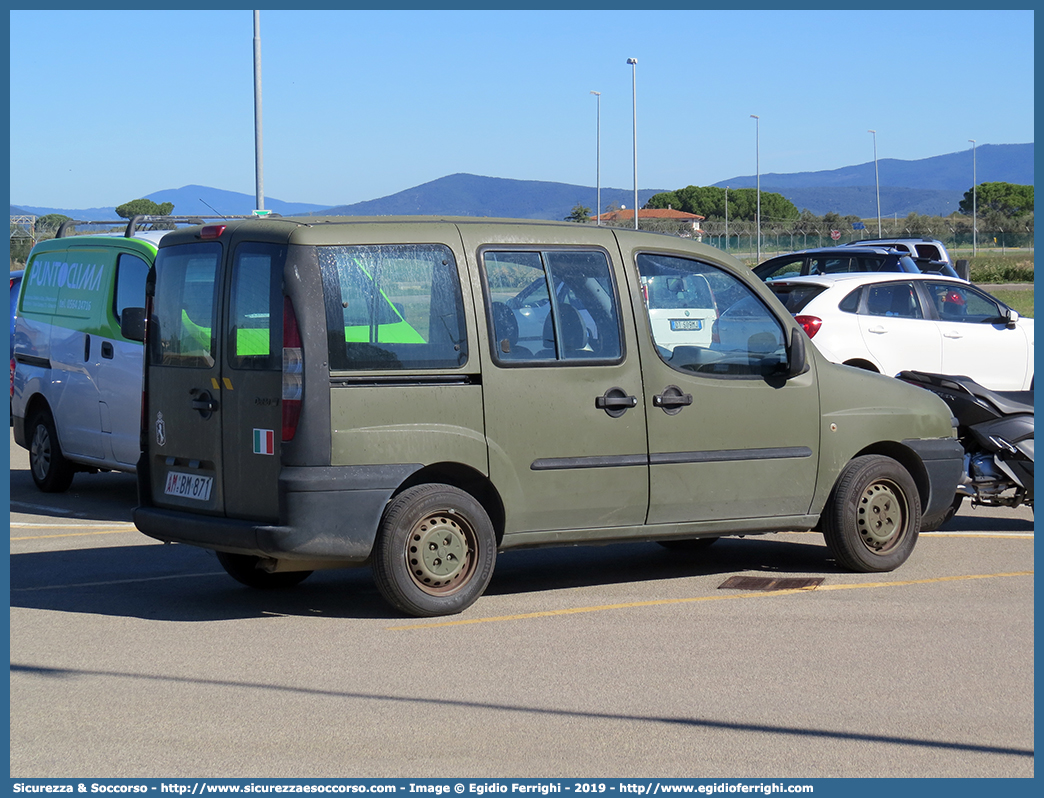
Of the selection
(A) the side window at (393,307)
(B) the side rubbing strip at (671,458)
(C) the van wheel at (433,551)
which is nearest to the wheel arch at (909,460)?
(B) the side rubbing strip at (671,458)

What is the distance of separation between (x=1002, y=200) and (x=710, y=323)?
14583 centimetres

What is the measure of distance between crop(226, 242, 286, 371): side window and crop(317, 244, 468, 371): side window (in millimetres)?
255

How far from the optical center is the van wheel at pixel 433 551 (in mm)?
6629

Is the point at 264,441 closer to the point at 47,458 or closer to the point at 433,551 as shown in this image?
the point at 433,551

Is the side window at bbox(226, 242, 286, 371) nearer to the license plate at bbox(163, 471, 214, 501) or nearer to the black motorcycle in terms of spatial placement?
the license plate at bbox(163, 471, 214, 501)

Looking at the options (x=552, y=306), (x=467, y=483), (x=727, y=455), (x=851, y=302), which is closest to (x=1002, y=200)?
(x=851, y=302)

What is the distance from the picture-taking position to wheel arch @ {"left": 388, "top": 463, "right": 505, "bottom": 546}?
680cm

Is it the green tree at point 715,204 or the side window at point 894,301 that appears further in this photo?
the green tree at point 715,204

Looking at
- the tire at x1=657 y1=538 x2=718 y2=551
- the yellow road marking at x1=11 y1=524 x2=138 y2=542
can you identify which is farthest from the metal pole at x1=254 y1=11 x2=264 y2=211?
the tire at x1=657 y1=538 x2=718 y2=551

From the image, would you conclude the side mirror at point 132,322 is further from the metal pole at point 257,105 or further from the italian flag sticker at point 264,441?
the metal pole at point 257,105

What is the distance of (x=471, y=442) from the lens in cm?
676

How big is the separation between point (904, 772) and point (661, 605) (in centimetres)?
277

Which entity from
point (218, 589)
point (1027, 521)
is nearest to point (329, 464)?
point (218, 589)

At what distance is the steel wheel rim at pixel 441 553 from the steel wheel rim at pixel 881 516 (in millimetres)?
2515
